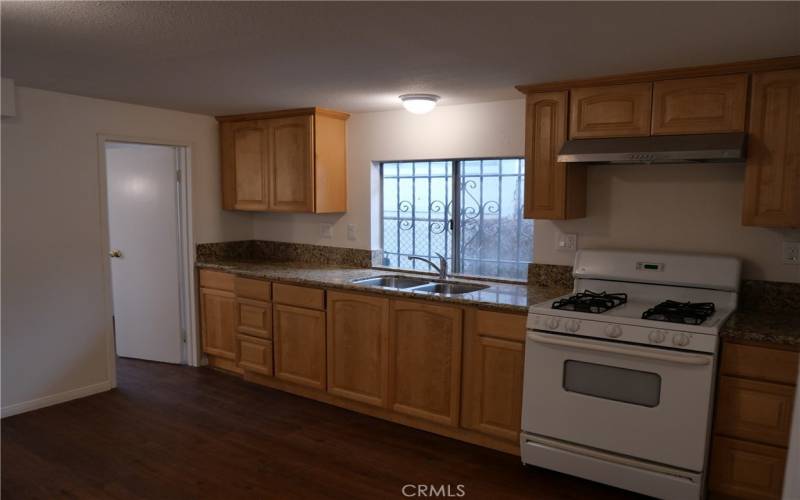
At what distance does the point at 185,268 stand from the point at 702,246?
11.8ft

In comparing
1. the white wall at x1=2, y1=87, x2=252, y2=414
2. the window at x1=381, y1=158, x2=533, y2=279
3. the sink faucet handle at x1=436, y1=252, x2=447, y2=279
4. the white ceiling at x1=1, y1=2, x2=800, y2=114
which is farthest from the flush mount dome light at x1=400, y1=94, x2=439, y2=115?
the white wall at x1=2, y1=87, x2=252, y2=414

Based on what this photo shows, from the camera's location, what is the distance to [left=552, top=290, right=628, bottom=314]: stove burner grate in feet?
8.91

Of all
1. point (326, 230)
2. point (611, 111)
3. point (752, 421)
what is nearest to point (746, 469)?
point (752, 421)

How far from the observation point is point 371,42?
2.34 meters

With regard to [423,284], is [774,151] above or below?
above

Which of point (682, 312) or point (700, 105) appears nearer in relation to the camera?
point (682, 312)

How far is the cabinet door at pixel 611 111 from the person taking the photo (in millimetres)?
2832

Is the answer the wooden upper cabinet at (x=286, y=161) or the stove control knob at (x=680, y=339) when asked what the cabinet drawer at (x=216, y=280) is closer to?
the wooden upper cabinet at (x=286, y=161)

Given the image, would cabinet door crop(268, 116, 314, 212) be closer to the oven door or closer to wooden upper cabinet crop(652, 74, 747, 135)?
the oven door

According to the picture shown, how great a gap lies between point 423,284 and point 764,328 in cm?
195

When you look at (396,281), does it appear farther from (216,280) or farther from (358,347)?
(216,280)

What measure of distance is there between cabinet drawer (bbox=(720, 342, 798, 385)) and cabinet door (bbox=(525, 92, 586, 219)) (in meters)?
1.05

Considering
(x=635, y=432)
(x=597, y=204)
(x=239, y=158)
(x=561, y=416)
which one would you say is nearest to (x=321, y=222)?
(x=239, y=158)

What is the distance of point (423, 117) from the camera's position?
3926mm
